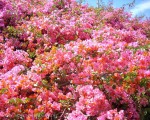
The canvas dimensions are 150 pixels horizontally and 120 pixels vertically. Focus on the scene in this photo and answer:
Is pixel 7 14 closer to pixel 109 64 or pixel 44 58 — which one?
pixel 44 58

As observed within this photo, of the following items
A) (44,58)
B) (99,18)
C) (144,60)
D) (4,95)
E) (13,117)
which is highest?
(99,18)

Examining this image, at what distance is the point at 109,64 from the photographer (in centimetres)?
560

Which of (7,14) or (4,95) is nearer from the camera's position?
(4,95)

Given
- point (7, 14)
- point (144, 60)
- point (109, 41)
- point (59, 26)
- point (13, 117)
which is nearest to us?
point (13, 117)

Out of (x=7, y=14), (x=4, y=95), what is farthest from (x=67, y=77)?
(x=7, y=14)

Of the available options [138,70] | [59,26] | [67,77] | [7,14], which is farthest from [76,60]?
[7,14]

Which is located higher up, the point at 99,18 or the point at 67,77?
the point at 99,18

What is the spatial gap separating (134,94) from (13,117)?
1.97m

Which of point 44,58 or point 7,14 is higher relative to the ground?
point 7,14

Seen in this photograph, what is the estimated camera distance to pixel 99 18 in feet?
30.6

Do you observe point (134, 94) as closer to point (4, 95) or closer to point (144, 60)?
point (144, 60)

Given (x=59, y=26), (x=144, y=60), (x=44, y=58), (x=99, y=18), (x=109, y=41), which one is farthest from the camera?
(x=99, y=18)

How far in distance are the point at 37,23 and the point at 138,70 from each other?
3.55m

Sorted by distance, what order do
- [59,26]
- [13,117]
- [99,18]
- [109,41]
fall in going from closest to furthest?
[13,117], [109,41], [59,26], [99,18]
